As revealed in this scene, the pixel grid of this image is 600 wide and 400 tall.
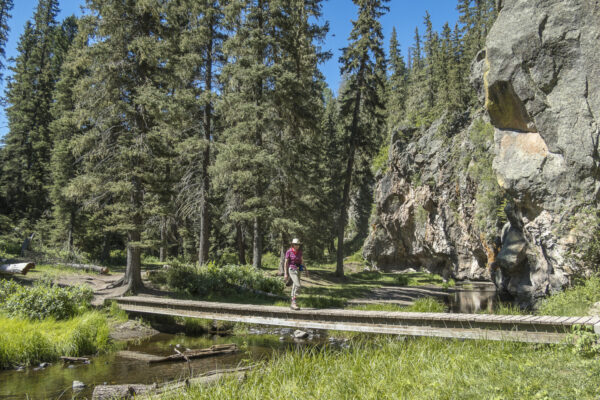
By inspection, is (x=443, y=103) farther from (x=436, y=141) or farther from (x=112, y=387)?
(x=112, y=387)

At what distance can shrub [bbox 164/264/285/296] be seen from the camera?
690 inches

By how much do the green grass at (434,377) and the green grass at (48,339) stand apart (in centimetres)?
556

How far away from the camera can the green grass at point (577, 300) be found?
32.7 ft

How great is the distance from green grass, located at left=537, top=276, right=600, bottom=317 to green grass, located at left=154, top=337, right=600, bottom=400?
15.1 ft

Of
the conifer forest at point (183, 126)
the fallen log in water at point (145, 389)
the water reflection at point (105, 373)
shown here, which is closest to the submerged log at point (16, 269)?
the conifer forest at point (183, 126)

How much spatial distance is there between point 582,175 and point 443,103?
32.2m

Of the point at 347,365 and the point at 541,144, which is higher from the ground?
the point at 541,144

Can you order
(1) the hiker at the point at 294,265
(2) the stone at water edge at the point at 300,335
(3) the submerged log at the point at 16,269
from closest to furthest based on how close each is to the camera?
(1) the hiker at the point at 294,265
(2) the stone at water edge at the point at 300,335
(3) the submerged log at the point at 16,269

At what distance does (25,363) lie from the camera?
28.1 ft

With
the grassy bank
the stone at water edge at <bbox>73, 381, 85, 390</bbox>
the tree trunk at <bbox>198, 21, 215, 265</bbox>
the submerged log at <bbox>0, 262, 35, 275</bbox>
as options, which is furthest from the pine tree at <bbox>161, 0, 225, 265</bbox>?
the stone at water edge at <bbox>73, 381, 85, 390</bbox>

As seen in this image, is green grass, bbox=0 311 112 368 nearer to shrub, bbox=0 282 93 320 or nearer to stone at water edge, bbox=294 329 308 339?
shrub, bbox=0 282 93 320

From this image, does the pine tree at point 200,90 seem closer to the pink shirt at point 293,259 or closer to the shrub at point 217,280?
the shrub at point 217,280

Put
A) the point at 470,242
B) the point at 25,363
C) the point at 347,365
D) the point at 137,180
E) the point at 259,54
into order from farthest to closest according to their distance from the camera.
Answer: the point at 470,242 → the point at 259,54 → the point at 137,180 → the point at 25,363 → the point at 347,365

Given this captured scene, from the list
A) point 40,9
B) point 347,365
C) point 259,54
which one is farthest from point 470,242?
point 40,9
